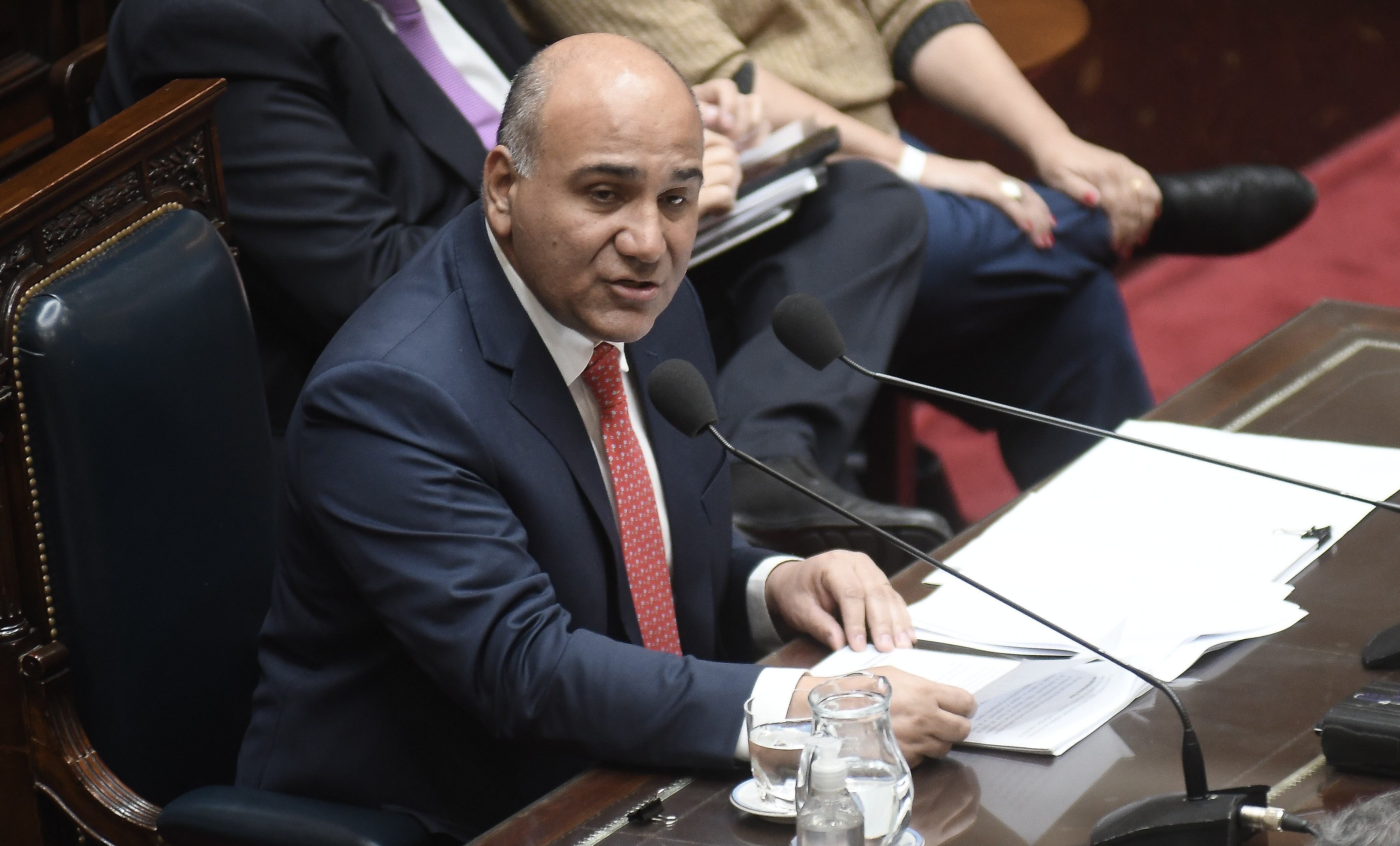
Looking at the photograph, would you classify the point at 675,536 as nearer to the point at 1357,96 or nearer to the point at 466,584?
the point at 466,584

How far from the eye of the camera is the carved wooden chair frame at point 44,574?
1409 millimetres

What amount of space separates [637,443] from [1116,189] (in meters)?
1.26

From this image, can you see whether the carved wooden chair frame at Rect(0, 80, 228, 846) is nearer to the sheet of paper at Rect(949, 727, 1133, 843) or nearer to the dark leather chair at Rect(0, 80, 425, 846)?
the dark leather chair at Rect(0, 80, 425, 846)

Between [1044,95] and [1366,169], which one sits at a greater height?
[1044,95]

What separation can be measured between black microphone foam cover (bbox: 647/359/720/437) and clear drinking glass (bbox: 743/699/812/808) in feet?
0.74

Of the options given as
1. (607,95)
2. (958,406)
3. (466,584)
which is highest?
(607,95)

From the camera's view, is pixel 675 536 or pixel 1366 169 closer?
pixel 675 536

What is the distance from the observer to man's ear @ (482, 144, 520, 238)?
1.39 metres

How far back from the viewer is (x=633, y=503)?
1.46 meters

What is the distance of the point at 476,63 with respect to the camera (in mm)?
2209

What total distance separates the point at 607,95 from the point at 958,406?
1.63 metres

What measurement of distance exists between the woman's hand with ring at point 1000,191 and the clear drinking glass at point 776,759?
56.7 inches

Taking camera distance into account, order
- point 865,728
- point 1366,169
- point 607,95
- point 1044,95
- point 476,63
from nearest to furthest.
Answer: point 865,728 → point 607,95 → point 476,63 → point 1044,95 → point 1366,169

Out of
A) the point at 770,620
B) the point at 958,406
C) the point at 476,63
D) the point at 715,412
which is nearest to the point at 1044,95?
the point at 958,406
